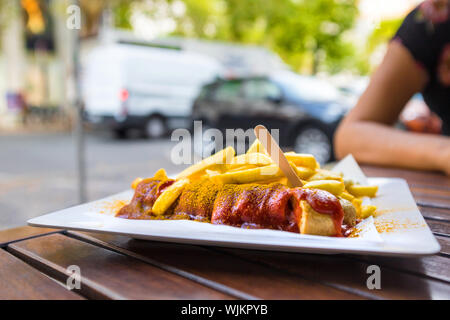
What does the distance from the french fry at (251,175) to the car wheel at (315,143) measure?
6.95 metres

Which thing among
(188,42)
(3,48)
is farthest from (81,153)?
(3,48)

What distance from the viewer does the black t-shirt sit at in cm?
238

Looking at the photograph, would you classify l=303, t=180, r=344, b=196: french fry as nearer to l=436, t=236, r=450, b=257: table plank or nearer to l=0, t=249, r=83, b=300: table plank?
l=436, t=236, r=450, b=257: table plank

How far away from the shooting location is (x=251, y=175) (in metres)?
1.00

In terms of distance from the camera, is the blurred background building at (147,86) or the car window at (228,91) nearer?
the blurred background building at (147,86)

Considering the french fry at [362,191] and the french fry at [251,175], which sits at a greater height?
the french fry at [251,175]

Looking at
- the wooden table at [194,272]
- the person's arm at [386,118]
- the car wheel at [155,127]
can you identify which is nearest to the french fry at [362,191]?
the wooden table at [194,272]

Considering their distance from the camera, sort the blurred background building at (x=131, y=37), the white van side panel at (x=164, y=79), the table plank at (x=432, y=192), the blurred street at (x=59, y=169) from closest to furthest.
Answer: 1. the table plank at (x=432, y=192)
2. the blurred street at (x=59, y=169)
3. the white van side panel at (x=164, y=79)
4. the blurred background building at (x=131, y=37)

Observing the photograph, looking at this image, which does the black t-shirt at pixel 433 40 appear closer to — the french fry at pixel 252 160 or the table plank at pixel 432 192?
the table plank at pixel 432 192

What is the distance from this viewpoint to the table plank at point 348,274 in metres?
0.72

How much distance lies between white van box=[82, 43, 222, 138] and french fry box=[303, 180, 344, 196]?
11.5 m

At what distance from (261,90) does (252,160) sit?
761 cm

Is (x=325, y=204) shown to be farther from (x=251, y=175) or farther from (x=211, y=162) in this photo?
(x=211, y=162)
